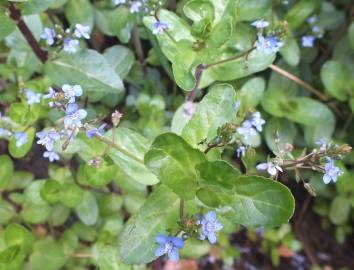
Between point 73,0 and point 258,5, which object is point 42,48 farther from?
point 258,5

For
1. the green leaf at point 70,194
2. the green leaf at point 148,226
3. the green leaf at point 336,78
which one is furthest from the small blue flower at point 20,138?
the green leaf at point 336,78

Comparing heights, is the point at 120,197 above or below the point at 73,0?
below

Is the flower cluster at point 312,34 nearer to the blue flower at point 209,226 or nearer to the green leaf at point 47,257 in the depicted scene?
the blue flower at point 209,226

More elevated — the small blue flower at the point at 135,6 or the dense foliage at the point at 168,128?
the small blue flower at the point at 135,6

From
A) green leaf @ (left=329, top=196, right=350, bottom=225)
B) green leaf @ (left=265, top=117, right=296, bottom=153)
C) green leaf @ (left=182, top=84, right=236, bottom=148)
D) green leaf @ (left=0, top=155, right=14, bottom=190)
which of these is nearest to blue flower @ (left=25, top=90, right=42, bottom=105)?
green leaf @ (left=0, top=155, right=14, bottom=190)

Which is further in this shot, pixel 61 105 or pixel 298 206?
pixel 298 206

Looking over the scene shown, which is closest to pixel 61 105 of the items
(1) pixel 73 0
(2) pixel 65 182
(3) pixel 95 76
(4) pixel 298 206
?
(3) pixel 95 76

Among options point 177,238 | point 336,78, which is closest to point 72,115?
point 177,238
